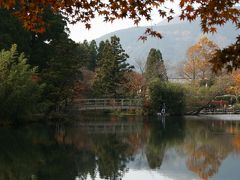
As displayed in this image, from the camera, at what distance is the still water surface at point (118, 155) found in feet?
40.5

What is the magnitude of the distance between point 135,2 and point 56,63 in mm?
23624

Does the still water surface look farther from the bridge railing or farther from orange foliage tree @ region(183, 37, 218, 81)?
orange foliage tree @ region(183, 37, 218, 81)

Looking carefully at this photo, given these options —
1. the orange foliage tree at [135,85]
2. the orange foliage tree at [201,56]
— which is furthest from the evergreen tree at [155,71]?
the orange foliage tree at [201,56]

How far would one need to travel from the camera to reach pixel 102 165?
1352 centimetres

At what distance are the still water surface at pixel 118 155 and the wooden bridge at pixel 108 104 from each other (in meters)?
10.7

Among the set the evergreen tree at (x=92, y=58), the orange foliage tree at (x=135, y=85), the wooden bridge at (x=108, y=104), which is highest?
the evergreen tree at (x=92, y=58)

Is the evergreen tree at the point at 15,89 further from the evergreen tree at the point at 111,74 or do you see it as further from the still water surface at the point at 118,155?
the evergreen tree at the point at 111,74

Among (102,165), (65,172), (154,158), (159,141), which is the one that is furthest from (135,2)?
(159,141)

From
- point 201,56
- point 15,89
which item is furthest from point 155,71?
point 15,89

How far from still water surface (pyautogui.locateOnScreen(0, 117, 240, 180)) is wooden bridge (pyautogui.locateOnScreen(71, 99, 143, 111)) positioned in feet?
35.2

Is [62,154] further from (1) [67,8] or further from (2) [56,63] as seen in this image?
(2) [56,63]

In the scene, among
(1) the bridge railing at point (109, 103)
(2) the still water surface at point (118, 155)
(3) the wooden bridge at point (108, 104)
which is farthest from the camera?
(1) the bridge railing at point (109, 103)

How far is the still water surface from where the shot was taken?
40.5 ft

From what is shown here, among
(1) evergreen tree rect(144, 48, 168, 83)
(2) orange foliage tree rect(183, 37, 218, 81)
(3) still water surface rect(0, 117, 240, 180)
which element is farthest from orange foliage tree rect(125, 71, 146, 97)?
(3) still water surface rect(0, 117, 240, 180)
